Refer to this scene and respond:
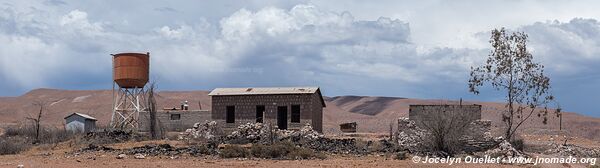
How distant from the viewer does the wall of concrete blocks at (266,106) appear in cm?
4212

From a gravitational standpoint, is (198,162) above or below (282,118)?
below

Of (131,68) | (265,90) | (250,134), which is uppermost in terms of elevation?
(131,68)

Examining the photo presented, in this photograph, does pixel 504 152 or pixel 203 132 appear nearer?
pixel 504 152

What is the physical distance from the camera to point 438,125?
90.9ft

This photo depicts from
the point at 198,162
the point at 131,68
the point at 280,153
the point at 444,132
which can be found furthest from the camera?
the point at 131,68

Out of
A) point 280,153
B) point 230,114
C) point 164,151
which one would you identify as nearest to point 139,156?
point 164,151

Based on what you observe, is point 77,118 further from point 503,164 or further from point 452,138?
point 503,164

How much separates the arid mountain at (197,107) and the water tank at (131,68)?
2712 cm

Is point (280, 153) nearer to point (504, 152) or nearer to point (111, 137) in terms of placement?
point (504, 152)

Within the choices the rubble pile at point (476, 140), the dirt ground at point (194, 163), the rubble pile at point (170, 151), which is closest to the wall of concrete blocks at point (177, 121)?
the rubble pile at point (170, 151)

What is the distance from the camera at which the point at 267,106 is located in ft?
140

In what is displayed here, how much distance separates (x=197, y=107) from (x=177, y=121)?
3965cm

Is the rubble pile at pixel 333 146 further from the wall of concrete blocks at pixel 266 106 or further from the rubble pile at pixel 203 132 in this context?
the rubble pile at pixel 203 132

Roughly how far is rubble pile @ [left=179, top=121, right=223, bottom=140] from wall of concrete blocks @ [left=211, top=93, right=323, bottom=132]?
6.04 feet
